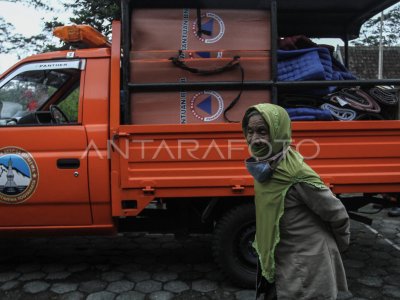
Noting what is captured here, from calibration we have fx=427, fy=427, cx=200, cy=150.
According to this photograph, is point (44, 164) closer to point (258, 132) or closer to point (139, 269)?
point (139, 269)

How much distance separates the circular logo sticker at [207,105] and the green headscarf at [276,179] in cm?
149

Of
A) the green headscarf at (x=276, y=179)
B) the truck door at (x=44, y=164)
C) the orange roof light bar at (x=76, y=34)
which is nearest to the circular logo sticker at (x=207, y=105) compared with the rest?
the truck door at (x=44, y=164)

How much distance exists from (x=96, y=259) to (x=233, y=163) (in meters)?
1.86

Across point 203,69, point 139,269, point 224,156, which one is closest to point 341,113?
point 224,156

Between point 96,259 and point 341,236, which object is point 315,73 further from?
point 96,259

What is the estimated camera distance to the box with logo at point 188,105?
11.4ft

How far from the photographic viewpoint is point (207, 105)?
3.48 metres

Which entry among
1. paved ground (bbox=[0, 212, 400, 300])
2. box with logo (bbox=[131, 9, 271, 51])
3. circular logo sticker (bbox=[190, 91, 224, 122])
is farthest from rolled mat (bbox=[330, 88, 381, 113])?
paved ground (bbox=[0, 212, 400, 300])

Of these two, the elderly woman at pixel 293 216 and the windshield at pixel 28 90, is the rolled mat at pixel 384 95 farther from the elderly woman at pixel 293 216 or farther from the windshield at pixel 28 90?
the windshield at pixel 28 90

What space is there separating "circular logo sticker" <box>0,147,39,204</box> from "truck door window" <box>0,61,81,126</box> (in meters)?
0.28

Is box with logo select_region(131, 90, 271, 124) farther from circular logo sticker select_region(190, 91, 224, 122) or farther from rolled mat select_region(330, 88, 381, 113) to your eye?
rolled mat select_region(330, 88, 381, 113)

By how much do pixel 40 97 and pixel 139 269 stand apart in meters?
1.84

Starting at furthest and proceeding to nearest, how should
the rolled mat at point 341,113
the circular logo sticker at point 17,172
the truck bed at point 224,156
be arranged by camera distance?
1. the rolled mat at point 341,113
2. the circular logo sticker at point 17,172
3. the truck bed at point 224,156

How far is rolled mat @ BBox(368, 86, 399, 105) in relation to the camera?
3697 mm
